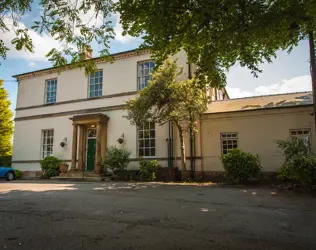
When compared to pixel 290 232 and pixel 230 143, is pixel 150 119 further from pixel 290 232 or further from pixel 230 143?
pixel 290 232

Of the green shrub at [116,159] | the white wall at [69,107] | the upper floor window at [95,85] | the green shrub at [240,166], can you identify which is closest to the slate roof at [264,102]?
the white wall at [69,107]

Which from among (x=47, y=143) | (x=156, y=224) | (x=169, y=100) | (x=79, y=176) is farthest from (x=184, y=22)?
(x=47, y=143)

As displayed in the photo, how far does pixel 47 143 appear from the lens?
62.2ft

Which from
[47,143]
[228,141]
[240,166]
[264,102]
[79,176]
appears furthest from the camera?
[47,143]

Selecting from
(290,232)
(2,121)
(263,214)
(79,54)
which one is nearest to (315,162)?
(263,214)

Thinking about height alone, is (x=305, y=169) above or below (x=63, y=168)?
above

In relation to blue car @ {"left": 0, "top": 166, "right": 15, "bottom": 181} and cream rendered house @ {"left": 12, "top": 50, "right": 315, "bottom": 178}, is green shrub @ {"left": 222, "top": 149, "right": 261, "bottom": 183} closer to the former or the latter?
cream rendered house @ {"left": 12, "top": 50, "right": 315, "bottom": 178}

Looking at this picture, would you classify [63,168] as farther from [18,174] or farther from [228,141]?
[228,141]

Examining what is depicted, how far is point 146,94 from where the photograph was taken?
12.8 metres

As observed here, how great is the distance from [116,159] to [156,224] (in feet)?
33.6

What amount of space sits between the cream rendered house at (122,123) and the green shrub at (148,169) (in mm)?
978

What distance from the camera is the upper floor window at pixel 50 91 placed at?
1959cm

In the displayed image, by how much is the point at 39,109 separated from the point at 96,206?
52.3 feet

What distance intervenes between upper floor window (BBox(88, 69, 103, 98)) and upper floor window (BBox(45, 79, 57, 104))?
3508 mm
